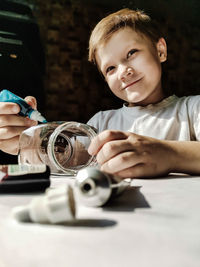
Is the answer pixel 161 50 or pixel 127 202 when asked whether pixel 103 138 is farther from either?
pixel 161 50

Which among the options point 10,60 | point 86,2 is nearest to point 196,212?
point 10,60

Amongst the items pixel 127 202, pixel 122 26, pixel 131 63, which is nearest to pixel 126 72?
pixel 131 63

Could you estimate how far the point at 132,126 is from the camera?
0.85 meters

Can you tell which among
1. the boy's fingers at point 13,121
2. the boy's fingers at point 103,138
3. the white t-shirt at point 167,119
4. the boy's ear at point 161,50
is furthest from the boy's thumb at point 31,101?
the boy's ear at point 161,50

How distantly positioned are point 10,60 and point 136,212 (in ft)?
3.16

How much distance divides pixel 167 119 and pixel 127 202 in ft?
1.89

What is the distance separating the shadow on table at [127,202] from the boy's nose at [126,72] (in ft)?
1.71

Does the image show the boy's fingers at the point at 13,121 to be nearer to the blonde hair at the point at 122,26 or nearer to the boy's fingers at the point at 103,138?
the boy's fingers at the point at 103,138

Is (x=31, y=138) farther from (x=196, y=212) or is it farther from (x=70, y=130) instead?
(x=196, y=212)

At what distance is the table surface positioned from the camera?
0.14 metres

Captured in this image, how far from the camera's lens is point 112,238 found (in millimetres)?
169

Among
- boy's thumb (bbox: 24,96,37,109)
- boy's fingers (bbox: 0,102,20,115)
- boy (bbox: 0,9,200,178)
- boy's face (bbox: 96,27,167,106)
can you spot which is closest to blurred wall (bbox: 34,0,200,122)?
boy (bbox: 0,9,200,178)

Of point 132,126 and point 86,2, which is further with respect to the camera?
point 86,2

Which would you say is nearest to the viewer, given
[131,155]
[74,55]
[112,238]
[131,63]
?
[112,238]
